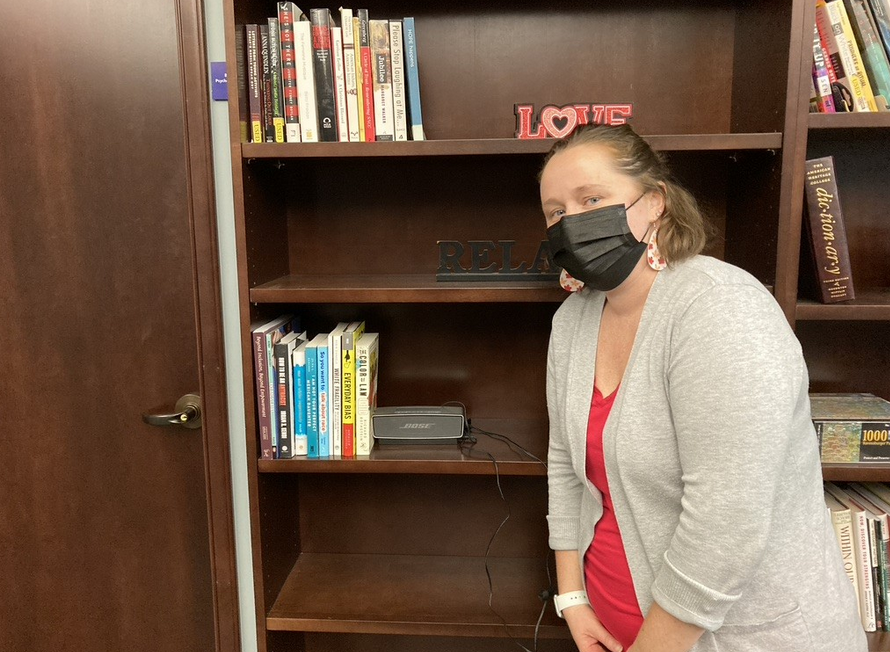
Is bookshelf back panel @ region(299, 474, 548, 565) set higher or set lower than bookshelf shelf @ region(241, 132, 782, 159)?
lower

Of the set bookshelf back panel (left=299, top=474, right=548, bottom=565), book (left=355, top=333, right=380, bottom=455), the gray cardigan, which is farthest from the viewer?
bookshelf back panel (left=299, top=474, right=548, bottom=565)

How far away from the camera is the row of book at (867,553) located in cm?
133

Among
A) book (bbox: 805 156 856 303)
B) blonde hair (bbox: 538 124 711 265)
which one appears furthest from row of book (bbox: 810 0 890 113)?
blonde hair (bbox: 538 124 711 265)

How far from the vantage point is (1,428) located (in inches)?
63.3

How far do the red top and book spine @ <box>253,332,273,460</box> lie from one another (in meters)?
0.67

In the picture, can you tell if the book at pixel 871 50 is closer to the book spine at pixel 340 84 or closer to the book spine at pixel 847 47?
the book spine at pixel 847 47

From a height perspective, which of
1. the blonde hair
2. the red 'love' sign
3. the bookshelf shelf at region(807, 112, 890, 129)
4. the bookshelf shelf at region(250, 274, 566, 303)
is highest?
the red 'love' sign

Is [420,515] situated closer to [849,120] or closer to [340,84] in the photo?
[340,84]

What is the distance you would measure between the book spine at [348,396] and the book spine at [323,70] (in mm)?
427

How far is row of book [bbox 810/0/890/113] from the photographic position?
1.26 meters

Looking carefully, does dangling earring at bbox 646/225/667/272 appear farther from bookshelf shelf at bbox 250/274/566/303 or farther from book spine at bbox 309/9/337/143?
book spine at bbox 309/9/337/143

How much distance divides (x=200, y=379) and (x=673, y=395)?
3.40 ft

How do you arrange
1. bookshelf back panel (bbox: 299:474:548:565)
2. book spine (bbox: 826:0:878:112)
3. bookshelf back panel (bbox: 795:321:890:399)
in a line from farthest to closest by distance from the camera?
bookshelf back panel (bbox: 299:474:548:565)
bookshelf back panel (bbox: 795:321:890:399)
book spine (bbox: 826:0:878:112)

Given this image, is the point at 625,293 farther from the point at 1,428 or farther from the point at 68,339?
the point at 1,428
